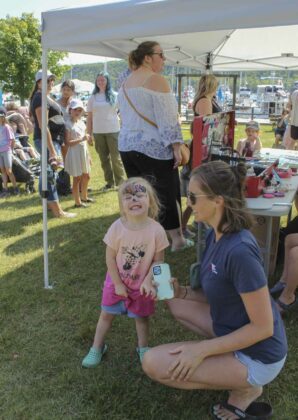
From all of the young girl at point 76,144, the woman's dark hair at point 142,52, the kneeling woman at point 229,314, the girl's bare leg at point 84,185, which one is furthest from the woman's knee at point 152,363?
the girl's bare leg at point 84,185

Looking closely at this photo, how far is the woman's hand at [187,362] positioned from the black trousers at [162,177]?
5.54 ft

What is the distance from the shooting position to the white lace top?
3.13 metres

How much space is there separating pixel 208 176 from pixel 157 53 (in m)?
1.75

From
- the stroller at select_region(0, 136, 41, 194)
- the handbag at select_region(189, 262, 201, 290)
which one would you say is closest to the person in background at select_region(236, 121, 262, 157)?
the handbag at select_region(189, 262, 201, 290)

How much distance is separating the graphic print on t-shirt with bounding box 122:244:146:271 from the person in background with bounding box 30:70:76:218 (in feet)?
6.77

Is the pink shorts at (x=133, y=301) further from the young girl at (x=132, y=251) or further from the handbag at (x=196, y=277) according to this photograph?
the handbag at (x=196, y=277)

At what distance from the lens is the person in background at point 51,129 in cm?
435

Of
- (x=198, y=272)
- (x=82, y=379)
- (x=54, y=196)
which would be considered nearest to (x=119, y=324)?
(x=82, y=379)

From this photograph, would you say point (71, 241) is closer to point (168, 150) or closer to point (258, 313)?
point (168, 150)

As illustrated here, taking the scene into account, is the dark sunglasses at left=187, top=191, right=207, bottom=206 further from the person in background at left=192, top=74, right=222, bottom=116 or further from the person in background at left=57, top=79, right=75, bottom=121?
the person in background at left=57, top=79, right=75, bottom=121

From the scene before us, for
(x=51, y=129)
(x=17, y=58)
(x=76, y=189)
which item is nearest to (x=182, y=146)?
(x=51, y=129)

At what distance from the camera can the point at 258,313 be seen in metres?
1.62

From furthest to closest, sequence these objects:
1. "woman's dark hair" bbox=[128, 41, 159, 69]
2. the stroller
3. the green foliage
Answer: the green foliage
the stroller
"woman's dark hair" bbox=[128, 41, 159, 69]

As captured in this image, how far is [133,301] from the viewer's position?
2.25 metres
